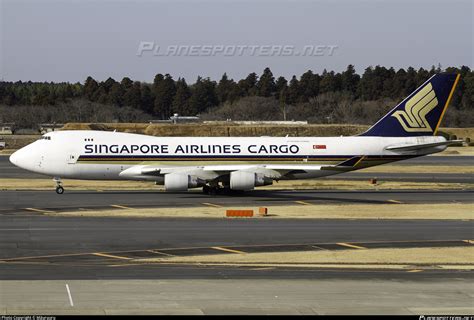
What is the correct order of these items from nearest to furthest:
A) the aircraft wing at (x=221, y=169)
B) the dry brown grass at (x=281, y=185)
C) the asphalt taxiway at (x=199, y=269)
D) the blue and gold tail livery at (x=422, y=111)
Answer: the asphalt taxiway at (x=199, y=269) → the aircraft wing at (x=221, y=169) → the blue and gold tail livery at (x=422, y=111) → the dry brown grass at (x=281, y=185)

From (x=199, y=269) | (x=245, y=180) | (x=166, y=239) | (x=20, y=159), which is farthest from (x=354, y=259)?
(x=20, y=159)

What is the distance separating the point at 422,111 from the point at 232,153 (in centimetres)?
1447

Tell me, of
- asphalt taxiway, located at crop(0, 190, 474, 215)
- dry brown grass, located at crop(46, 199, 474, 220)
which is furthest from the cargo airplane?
dry brown grass, located at crop(46, 199, 474, 220)

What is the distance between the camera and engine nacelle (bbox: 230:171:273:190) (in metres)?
55.2

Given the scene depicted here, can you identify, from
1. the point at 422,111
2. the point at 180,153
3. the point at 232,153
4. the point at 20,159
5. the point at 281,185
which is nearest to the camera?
the point at 20,159

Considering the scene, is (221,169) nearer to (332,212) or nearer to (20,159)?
(332,212)

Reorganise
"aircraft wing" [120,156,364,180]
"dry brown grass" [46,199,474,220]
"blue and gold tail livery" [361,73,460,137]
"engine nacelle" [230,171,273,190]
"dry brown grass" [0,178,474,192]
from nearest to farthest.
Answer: "dry brown grass" [46,199,474,220]
"engine nacelle" [230,171,273,190]
"aircraft wing" [120,156,364,180]
"blue and gold tail livery" [361,73,460,137]
"dry brown grass" [0,178,474,192]

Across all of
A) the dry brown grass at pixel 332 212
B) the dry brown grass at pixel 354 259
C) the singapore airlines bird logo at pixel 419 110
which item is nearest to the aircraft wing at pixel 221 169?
the dry brown grass at pixel 332 212

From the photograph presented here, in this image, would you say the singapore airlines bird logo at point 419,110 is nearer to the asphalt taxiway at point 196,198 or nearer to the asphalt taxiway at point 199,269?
the asphalt taxiway at point 196,198

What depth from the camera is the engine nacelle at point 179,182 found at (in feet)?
179

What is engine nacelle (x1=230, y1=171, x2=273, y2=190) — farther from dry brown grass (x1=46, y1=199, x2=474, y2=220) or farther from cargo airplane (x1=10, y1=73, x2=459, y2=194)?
dry brown grass (x1=46, y1=199, x2=474, y2=220)

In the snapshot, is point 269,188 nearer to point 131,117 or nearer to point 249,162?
point 249,162

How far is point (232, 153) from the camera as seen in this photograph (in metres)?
57.8

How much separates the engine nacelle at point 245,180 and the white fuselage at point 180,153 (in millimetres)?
1078
